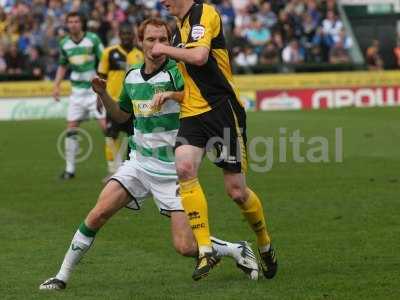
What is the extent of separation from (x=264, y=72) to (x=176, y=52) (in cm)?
2528

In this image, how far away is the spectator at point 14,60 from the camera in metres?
30.5

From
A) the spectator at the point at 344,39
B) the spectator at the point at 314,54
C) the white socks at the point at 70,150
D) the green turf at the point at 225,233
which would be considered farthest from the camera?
the spectator at the point at 344,39

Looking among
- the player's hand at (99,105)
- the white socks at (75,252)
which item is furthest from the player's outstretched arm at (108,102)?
the player's hand at (99,105)

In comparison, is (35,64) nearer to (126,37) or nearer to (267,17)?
(267,17)

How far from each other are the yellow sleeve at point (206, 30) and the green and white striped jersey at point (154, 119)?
1.41 ft

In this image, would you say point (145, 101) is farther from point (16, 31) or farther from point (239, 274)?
point (16, 31)

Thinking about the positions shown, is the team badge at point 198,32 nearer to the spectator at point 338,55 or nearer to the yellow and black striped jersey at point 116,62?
the yellow and black striped jersey at point 116,62

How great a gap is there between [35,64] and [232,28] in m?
6.69

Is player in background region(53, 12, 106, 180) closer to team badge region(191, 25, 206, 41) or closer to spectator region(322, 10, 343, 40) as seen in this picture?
team badge region(191, 25, 206, 41)

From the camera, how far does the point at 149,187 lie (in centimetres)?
→ 835

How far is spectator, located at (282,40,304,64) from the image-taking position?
110 ft

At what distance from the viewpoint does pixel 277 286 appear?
8.18 metres

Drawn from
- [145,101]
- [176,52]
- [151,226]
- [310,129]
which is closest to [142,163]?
[145,101]

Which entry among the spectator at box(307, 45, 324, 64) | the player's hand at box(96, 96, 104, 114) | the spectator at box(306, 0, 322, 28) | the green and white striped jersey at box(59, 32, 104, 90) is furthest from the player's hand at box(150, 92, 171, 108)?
the spectator at box(306, 0, 322, 28)
